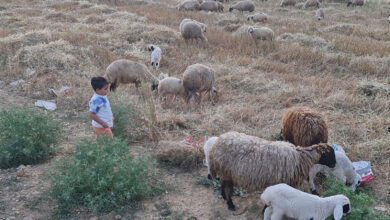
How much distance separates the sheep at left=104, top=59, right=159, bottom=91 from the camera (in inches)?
337

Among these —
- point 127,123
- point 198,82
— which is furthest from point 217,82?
point 127,123

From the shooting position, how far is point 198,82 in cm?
855

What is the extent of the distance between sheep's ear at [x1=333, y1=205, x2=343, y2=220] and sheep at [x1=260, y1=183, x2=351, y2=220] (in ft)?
0.08

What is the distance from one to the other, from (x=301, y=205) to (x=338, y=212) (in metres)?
0.39

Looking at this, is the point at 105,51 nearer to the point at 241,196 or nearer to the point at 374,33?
the point at 241,196

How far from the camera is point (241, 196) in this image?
4992 millimetres

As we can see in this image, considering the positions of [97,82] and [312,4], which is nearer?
[97,82]

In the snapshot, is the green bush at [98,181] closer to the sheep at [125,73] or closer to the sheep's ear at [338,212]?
the sheep's ear at [338,212]

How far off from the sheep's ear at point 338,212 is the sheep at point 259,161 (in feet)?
2.35

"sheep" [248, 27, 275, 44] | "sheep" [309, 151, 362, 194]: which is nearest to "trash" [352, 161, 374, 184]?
"sheep" [309, 151, 362, 194]

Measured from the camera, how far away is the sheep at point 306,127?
530cm

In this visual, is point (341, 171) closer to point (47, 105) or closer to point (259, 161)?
point (259, 161)

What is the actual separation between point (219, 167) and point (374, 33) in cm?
1439

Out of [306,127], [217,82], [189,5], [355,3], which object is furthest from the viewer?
[355,3]
